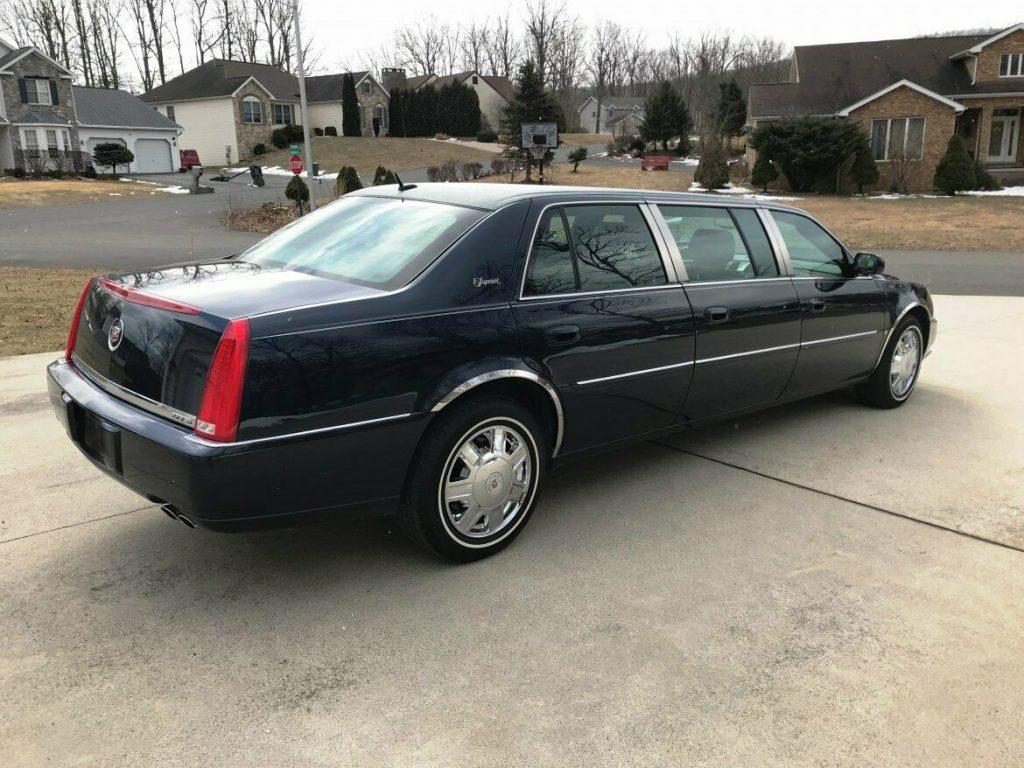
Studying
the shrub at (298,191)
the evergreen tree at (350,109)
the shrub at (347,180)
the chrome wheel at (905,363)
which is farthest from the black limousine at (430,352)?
the evergreen tree at (350,109)

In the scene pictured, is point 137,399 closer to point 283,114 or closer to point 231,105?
point 231,105

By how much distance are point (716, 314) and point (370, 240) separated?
74.8 inches

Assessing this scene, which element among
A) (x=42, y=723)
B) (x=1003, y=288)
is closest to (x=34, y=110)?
(x=1003, y=288)

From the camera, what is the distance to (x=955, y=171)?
29.2 meters

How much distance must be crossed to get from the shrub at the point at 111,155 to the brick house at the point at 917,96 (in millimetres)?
32436

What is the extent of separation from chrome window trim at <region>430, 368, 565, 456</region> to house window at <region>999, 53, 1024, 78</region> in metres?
39.2

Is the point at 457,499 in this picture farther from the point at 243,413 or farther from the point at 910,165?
the point at 910,165

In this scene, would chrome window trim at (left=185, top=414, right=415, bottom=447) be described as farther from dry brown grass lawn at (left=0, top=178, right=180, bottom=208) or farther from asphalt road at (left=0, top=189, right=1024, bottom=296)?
dry brown grass lawn at (left=0, top=178, right=180, bottom=208)

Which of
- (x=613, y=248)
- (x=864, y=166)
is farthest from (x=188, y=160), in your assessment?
(x=613, y=248)

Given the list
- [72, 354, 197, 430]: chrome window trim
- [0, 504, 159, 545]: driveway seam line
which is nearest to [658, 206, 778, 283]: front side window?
[72, 354, 197, 430]: chrome window trim

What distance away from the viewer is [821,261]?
17.9ft

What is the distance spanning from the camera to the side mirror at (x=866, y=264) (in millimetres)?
5621

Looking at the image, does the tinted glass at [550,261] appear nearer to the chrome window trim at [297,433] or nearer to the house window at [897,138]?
the chrome window trim at [297,433]

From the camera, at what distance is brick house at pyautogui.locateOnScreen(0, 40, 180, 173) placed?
42.9 meters
